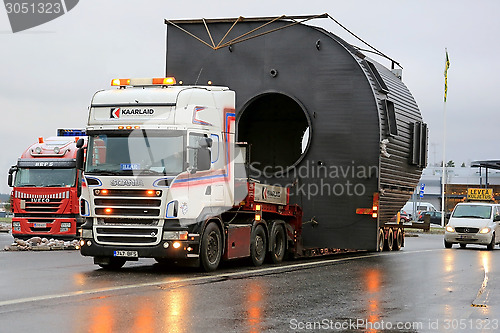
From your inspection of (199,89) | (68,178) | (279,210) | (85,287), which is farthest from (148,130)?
(68,178)

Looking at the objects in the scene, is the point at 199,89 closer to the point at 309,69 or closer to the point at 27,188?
the point at 309,69

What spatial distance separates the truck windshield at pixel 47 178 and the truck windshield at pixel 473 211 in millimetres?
14886

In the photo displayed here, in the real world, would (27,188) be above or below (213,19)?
below

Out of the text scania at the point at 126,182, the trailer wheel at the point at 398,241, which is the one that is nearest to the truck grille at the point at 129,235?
the text scania at the point at 126,182

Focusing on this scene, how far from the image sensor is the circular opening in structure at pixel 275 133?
24016 millimetres

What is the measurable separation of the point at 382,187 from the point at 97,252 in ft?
26.1

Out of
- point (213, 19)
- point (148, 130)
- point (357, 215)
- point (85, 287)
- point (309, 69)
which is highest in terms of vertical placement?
point (213, 19)

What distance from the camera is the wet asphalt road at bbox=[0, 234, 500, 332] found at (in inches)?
377

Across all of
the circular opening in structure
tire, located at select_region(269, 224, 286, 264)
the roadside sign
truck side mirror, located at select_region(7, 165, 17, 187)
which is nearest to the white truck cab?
tire, located at select_region(269, 224, 286, 264)

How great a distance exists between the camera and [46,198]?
83.0 ft

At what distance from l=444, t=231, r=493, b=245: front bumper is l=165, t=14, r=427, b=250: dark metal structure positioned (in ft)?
31.7

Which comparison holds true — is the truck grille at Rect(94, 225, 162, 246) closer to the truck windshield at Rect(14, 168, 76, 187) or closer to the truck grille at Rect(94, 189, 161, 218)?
the truck grille at Rect(94, 189, 161, 218)

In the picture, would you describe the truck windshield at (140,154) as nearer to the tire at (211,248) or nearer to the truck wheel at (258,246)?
the tire at (211,248)

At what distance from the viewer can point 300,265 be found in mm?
18938
